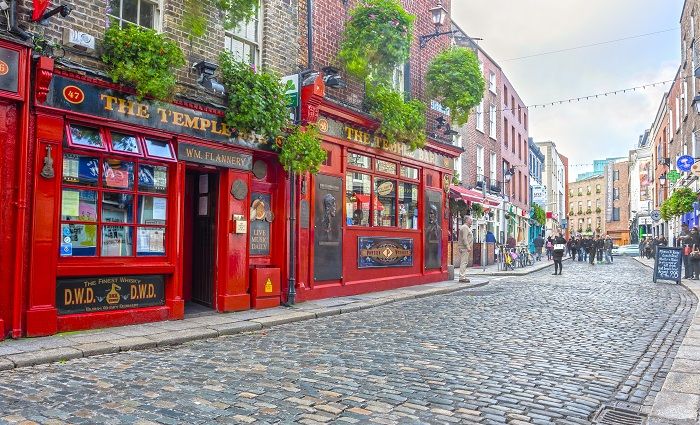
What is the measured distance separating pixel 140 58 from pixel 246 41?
3.06 meters

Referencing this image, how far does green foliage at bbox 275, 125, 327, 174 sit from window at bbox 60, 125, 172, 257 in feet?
7.55

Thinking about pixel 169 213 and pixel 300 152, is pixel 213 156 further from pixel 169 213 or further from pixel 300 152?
pixel 300 152

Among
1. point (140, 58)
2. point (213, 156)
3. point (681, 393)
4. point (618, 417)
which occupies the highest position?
point (140, 58)

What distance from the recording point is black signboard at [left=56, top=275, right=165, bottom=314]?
300 inches

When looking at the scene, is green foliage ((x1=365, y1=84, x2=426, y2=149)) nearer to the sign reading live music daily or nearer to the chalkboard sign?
the sign reading live music daily

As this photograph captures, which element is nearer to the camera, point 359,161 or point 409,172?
point 359,161

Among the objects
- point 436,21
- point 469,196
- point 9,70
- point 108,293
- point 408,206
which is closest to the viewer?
point 9,70

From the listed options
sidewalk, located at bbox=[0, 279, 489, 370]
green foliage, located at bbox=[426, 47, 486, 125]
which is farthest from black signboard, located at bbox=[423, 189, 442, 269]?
sidewalk, located at bbox=[0, 279, 489, 370]

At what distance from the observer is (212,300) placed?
9984 millimetres

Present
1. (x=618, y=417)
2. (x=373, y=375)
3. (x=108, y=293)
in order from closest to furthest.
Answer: (x=618, y=417) → (x=373, y=375) → (x=108, y=293)

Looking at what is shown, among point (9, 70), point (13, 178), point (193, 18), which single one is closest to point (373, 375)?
point (13, 178)

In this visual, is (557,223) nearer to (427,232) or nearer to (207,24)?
(427,232)

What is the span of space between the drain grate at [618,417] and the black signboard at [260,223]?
7307 mm

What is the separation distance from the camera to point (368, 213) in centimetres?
1380
